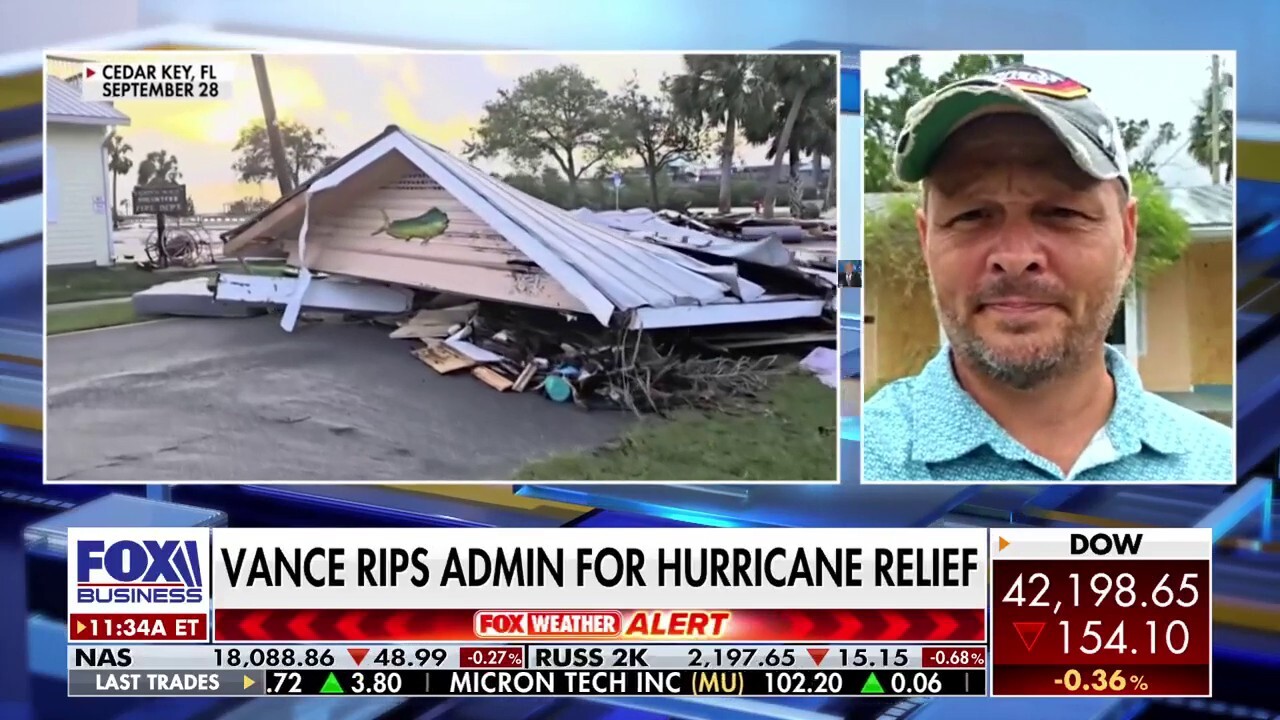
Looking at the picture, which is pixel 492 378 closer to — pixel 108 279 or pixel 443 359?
pixel 443 359

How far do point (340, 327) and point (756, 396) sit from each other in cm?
100

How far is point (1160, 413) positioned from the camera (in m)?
2.42

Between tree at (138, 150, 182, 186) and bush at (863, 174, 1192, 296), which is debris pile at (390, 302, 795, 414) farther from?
tree at (138, 150, 182, 186)

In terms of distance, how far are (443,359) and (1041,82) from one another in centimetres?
153

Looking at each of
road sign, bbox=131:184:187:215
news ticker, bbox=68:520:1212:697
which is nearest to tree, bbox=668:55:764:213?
news ticker, bbox=68:520:1212:697

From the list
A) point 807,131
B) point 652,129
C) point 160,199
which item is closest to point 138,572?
point 160,199

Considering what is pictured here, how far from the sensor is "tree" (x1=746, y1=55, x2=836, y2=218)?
239 centimetres

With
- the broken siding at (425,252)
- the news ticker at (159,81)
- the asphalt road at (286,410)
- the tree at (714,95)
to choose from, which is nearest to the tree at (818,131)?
the tree at (714,95)

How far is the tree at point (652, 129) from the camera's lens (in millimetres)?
2393

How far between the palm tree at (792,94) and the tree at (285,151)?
3.42 feet

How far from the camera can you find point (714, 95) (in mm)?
2396

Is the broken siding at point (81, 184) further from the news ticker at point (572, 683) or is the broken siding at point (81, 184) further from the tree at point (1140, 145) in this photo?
the tree at point (1140, 145)

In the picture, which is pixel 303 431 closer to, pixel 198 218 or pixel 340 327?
pixel 340 327

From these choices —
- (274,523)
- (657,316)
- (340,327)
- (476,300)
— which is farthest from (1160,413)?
(274,523)
